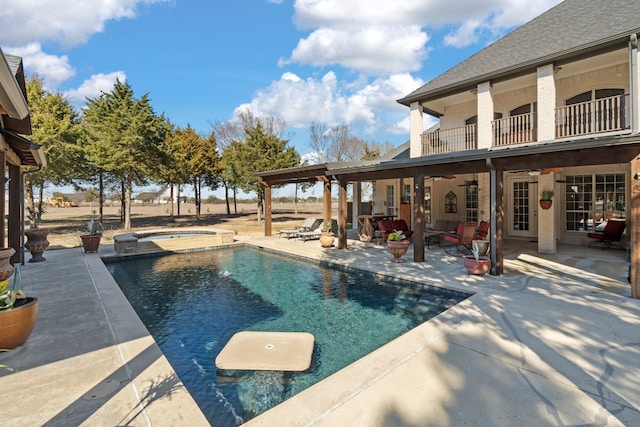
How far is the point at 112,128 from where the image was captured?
18.3 metres

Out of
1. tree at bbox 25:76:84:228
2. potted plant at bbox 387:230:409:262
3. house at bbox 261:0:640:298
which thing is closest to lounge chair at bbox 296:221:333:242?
house at bbox 261:0:640:298

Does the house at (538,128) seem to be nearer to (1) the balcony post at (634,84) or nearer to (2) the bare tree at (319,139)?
(1) the balcony post at (634,84)

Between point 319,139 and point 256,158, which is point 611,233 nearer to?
point 256,158

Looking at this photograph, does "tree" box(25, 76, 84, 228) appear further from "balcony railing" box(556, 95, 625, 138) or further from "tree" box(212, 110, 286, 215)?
"balcony railing" box(556, 95, 625, 138)

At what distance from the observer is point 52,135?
16.9 meters

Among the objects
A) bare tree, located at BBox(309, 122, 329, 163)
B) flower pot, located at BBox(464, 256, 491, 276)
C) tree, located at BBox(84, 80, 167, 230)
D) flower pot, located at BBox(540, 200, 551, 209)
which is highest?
bare tree, located at BBox(309, 122, 329, 163)

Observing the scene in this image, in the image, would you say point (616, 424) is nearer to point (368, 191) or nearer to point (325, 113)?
point (368, 191)

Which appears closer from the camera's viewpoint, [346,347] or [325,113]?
[346,347]

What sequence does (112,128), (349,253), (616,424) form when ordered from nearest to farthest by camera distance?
(616,424) → (349,253) → (112,128)

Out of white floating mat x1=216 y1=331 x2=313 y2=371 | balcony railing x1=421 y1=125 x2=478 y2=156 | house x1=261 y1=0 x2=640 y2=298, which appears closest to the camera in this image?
white floating mat x1=216 y1=331 x2=313 y2=371

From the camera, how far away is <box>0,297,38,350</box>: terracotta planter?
357 centimetres

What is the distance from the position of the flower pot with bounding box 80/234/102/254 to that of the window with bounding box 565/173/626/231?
16.7m

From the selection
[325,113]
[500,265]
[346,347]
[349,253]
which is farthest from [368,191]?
[346,347]

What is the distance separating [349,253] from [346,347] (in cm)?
628
